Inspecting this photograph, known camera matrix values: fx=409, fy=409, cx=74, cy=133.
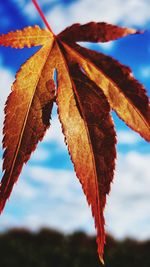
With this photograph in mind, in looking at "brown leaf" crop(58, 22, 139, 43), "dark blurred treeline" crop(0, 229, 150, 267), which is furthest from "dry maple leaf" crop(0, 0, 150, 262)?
"dark blurred treeline" crop(0, 229, 150, 267)

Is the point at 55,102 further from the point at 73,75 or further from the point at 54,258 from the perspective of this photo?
the point at 54,258

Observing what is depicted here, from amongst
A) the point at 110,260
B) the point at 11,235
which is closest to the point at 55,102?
the point at 110,260

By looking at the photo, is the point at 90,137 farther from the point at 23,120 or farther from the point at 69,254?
the point at 69,254

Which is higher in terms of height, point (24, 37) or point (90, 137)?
point (24, 37)

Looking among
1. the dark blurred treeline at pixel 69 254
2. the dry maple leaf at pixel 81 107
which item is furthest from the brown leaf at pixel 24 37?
the dark blurred treeline at pixel 69 254

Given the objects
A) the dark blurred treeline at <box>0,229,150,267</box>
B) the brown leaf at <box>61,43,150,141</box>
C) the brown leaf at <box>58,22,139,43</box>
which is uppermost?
the dark blurred treeline at <box>0,229,150,267</box>

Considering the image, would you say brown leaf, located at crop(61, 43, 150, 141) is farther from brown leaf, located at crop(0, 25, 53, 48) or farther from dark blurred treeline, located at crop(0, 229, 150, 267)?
dark blurred treeline, located at crop(0, 229, 150, 267)

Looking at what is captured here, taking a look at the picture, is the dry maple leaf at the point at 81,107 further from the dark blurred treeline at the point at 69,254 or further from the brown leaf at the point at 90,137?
the dark blurred treeline at the point at 69,254

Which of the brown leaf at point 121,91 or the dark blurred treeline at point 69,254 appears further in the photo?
the dark blurred treeline at point 69,254

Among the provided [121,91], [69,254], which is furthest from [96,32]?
[69,254]
